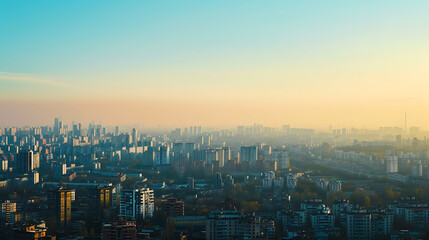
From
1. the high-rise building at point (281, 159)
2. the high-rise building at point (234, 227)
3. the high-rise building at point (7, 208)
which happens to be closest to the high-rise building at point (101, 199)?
the high-rise building at point (7, 208)

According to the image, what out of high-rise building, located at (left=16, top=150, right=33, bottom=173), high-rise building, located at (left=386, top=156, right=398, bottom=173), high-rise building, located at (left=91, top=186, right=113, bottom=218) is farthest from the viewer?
high-rise building, located at (left=16, top=150, right=33, bottom=173)

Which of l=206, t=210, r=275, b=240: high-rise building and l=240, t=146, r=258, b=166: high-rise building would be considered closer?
l=206, t=210, r=275, b=240: high-rise building

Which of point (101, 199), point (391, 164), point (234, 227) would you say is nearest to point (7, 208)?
point (101, 199)

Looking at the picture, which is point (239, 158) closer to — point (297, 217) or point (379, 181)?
point (379, 181)

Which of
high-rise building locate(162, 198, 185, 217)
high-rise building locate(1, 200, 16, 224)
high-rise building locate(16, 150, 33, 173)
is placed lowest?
high-rise building locate(1, 200, 16, 224)

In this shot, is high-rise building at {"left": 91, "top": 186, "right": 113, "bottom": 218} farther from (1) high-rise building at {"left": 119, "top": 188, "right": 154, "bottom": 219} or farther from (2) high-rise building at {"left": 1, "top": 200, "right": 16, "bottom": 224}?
(2) high-rise building at {"left": 1, "top": 200, "right": 16, "bottom": 224}

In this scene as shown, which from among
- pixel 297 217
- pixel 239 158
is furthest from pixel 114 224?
pixel 239 158

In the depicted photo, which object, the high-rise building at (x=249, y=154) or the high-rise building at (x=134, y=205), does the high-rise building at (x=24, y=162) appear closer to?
the high-rise building at (x=249, y=154)

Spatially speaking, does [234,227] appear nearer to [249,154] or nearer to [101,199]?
[101,199]

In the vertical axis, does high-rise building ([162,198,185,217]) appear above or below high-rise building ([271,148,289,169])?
below

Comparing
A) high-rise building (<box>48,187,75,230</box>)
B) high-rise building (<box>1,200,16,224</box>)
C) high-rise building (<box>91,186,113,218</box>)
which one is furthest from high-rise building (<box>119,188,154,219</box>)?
high-rise building (<box>1,200,16,224</box>)

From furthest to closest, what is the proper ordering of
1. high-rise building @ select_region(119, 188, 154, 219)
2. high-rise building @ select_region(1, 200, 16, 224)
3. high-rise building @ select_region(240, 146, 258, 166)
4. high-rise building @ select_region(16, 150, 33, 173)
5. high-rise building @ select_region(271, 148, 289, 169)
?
high-rise building @ select_region(240, 146, 258, 166)
high-rise building @ select_region(271, 148, 289, 169)
high-rise building @ select_region(16, 150, 33, 173)
high-rise building @ select_region(1, 200, 16, 224)
high-rise building @ select_region(119, 188, 154, 219)
